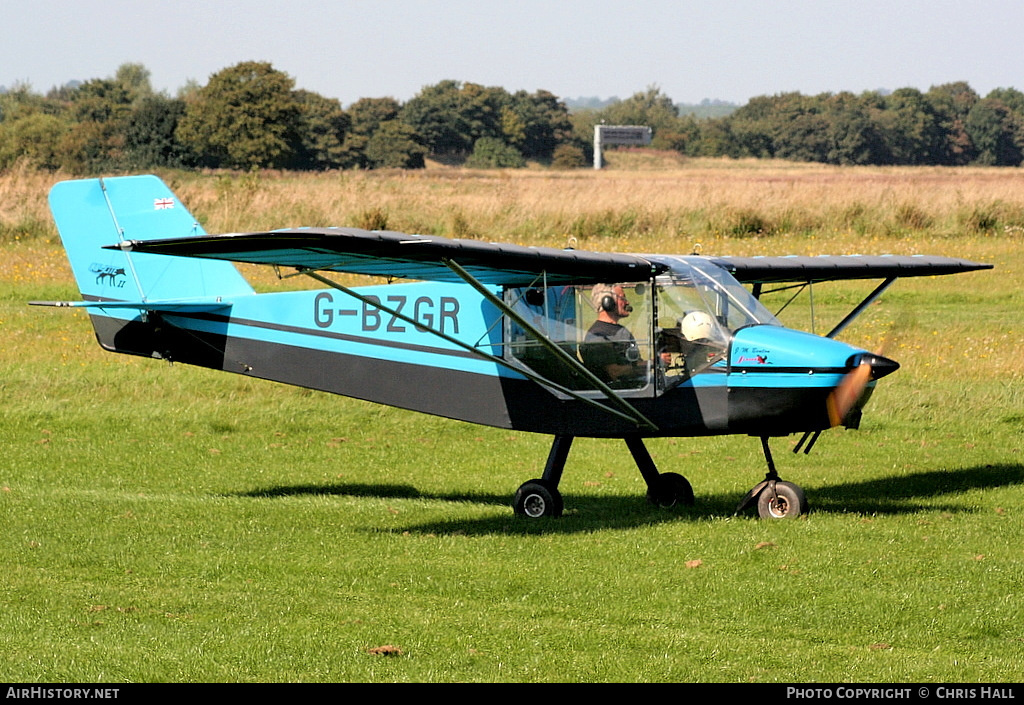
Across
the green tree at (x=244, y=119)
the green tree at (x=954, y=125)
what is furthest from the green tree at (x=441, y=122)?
the green tree at (x=954, y=125)

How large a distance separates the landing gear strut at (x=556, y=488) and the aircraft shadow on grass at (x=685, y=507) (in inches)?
5.7

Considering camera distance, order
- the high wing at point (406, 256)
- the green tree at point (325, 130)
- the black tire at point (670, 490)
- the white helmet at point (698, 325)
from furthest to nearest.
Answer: the green tree at point (325, 130)
the black tire at point (670, 490)
the white helmet at point (698, 325)
the high wing at point (406, 256)

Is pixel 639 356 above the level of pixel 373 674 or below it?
above

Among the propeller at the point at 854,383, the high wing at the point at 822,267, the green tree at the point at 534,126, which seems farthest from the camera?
the green tree at the point at 534,126

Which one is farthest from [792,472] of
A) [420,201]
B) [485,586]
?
[420,201]

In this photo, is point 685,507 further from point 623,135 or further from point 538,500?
point 623,135

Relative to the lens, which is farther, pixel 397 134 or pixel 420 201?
pixel 397 134

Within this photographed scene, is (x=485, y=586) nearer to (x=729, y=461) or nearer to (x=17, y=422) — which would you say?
(x=729, y=461)

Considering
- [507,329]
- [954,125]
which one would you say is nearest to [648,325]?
[507,329]

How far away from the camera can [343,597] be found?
8680mm

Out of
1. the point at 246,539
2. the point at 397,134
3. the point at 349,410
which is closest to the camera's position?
the point at 246,539

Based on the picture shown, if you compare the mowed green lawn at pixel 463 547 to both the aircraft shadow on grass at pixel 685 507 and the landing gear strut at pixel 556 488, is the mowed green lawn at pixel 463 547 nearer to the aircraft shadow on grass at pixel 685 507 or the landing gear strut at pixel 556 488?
the aircraft shadow on grass at pixel 685 507

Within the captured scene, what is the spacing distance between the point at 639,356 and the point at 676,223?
25190 mm

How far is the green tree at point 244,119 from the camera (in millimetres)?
74312
